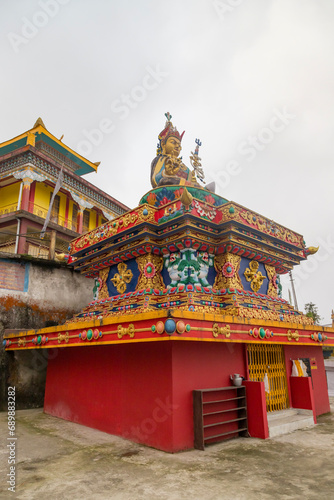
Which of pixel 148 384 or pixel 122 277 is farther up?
pixel 122 277

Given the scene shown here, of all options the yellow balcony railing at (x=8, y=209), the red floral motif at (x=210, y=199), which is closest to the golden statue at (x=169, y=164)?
the red floral motif at (x=210, y=199)

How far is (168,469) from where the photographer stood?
5547mm

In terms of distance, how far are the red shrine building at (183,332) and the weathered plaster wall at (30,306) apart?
90 centimetres

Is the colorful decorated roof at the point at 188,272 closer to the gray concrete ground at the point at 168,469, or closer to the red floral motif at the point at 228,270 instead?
the red floral motif at the point at 228,270

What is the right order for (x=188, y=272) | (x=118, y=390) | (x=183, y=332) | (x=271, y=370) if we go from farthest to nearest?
(x=271, y=370) → (x=188, y=272) → (x=118, y=390) → (x=183, y=332)

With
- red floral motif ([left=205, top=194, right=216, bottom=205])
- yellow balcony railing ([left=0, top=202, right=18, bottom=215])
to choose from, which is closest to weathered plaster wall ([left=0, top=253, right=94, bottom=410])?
red floral motif ([left=205, top=194, right=216, bottom=205])

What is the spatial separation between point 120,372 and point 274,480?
4.17m

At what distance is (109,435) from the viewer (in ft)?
26.1

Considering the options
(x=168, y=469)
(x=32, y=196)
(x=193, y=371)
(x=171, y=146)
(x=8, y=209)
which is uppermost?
(x=32, y=196)

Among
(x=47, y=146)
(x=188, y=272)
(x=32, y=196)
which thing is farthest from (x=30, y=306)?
(x=47, y=146)

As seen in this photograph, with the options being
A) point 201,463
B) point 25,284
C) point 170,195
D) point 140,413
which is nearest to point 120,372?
point 140,413

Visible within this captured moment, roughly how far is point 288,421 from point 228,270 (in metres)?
3.98

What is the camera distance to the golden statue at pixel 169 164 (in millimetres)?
11031

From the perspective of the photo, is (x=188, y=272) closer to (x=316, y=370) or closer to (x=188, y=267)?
(x=188, y=267)
